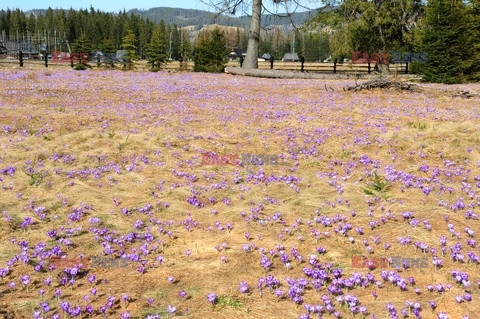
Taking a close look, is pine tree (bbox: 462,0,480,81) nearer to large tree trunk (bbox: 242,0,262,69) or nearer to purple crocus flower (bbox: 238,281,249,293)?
large tree trunk (bbox: 242,0,262,69)

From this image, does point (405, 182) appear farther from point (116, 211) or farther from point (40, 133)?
point (40, 133)

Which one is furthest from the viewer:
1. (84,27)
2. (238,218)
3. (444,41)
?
(84,27)

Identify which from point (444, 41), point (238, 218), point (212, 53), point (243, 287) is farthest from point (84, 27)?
point (243, 287)

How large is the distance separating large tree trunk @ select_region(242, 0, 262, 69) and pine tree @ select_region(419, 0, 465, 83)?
14.1m

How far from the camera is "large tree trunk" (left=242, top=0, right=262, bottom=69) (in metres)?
32.6

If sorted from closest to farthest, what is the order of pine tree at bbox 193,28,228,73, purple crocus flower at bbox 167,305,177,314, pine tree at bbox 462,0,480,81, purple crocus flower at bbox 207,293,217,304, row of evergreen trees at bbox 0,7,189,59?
1. purple crocus flower at bbox 167,305,177,314
2. purple crocus flower at bbox 207,293,217,304
3. pine tree at bbox 462,0,480,81
4. pine tree at bbox 193,28,228,73
5. row of evergreen trees at bbox 0,7,189,59

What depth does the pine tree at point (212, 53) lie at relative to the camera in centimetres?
3647

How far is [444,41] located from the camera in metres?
23.3

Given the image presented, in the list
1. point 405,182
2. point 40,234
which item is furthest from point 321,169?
point 40,234

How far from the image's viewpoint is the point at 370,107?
13703 millimetres

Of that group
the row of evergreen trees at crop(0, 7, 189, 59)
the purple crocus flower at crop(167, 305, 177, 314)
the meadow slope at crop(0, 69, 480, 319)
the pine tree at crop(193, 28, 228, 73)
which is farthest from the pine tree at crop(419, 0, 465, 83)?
the row of evergreen trees at crop(0, 7, 189, 59)

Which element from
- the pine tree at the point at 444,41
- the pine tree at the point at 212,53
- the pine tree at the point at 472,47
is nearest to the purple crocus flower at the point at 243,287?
the pine tree at the point at 444,41

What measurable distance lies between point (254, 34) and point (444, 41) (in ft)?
51.5

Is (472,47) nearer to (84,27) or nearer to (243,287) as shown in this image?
(243,287)
